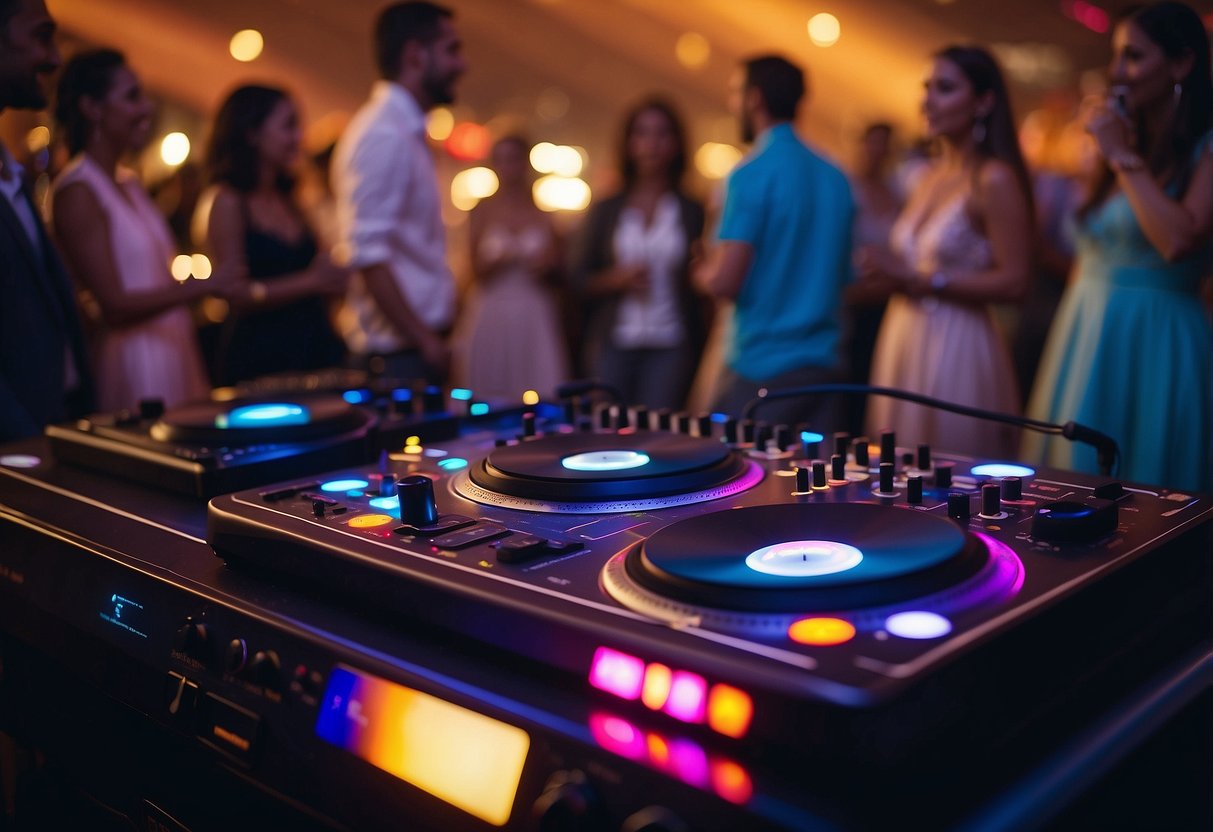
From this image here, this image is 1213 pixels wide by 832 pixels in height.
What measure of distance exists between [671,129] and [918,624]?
314 cm

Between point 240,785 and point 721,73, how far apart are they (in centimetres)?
924

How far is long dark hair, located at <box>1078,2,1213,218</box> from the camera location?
1853 mm

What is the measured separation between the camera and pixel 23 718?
96 cm

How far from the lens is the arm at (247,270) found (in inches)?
99.7

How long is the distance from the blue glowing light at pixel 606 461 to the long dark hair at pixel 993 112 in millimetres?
1733

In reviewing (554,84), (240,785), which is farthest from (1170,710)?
(554,84)

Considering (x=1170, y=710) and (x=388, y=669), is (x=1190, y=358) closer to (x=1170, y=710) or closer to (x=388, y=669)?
(x=1170, y=710)

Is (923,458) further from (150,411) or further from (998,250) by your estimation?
(998,250)

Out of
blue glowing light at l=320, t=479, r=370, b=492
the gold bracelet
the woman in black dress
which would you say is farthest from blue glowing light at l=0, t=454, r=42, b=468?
the gold bracelet

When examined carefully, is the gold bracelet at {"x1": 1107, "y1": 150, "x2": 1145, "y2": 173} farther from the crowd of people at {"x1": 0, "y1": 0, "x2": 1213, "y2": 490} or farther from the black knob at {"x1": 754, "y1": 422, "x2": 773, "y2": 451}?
the black knob at {"x1": 754, "y1": 422, "x2": 773, "y2": 451}

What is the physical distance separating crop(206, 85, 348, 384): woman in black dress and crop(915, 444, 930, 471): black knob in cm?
Answer: 192

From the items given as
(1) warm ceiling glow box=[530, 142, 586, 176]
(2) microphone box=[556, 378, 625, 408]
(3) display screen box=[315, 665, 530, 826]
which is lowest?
(3) display screen box=[315, 665, 530, 826]

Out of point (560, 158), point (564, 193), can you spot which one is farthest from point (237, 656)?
point (564, 193)

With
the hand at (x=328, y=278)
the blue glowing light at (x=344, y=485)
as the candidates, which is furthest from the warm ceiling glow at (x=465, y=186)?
the blue glowing light at (x=344, y=485)
